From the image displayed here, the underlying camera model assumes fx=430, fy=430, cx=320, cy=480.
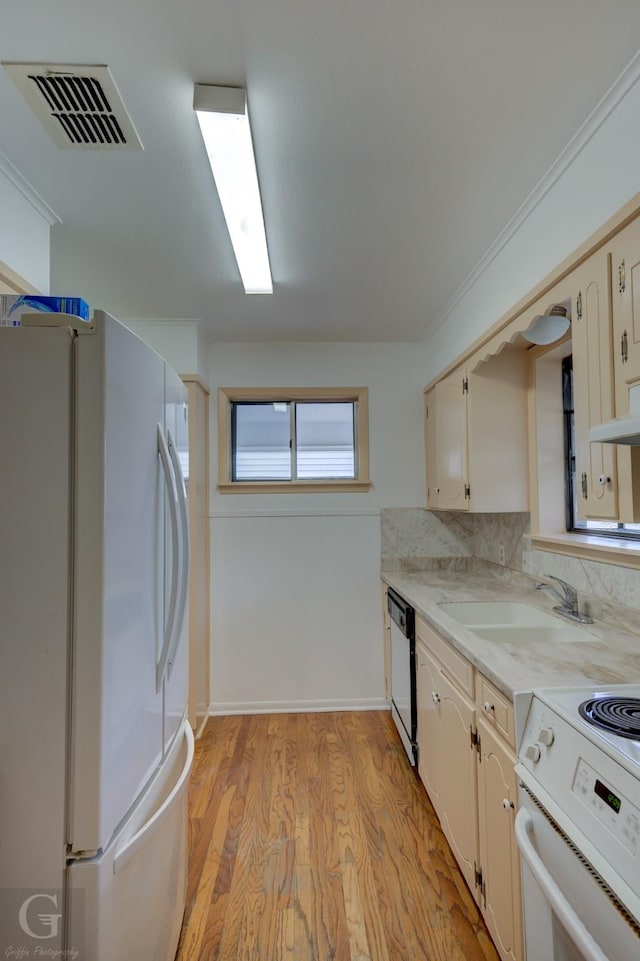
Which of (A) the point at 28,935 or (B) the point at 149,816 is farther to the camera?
(B) the point at 149,816

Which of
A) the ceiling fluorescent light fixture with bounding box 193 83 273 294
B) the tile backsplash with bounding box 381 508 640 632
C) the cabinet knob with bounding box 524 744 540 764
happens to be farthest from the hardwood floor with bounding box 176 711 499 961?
the ceiling fluorescent light fixture with bounding box 193 83 273 294

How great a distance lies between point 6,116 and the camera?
4.17ft

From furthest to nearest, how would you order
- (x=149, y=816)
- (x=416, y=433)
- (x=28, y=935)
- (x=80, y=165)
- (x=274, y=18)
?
(x=416, y=433) → (x=80, y=165) → (x=149, y=816) → (x=274, y=18) → (x=28, y=935)

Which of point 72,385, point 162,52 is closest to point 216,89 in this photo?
point 162,52

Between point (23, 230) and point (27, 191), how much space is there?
13 cm

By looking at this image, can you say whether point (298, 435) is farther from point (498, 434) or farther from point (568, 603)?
point (568, 603)

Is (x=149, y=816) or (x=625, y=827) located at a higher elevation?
(x=625, y=827)

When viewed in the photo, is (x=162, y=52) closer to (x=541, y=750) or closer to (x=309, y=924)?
(x=541, y=750)

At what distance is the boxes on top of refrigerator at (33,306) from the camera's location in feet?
3.54

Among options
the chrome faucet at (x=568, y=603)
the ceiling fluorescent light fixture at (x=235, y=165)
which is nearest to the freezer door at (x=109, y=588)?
the ceiling fluorescent light fixture at (x=235, y=165)

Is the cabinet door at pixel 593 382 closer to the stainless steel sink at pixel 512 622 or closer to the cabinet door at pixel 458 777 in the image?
the stainless steel sink at pixel 512 622

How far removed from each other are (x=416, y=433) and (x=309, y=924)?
2658 mm

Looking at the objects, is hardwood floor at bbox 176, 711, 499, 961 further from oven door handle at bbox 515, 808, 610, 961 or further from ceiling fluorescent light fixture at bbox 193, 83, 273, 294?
ceiling fluorescent light fixture at bbox 193, 83, 273, 294

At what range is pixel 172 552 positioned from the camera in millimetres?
1259
